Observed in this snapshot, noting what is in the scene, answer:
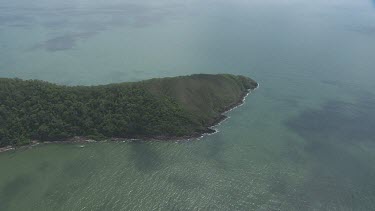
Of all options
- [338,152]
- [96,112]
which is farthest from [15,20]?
[338,152]

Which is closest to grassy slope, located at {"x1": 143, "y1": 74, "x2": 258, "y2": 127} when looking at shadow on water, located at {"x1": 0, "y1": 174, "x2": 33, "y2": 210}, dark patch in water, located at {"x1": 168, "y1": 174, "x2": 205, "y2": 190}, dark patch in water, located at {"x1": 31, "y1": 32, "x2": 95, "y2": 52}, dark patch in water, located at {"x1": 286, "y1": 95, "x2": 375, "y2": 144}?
dark patch in water, located at {"x1": 286, "y1": 95, "x2": 375, "y2": 144}

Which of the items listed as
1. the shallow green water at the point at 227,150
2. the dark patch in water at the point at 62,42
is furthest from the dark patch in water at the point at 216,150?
the dark patch in water at the point at 62,42

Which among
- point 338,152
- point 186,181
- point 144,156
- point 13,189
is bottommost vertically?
point 13,189

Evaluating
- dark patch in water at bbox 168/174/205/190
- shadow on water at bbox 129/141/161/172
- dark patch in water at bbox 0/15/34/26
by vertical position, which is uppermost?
dark patch in water at bbox 0/15/34/26

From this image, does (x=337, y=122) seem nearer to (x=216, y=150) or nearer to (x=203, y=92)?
(x=216, y=150)

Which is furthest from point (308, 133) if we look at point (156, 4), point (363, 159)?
point (156, 4)

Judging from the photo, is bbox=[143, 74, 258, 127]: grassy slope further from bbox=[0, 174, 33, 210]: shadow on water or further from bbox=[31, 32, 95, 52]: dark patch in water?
bbox=[31, 32, 95, 52]: dark patch in water

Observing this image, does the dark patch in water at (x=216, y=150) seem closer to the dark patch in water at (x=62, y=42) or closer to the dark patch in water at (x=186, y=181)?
the dark patch in water at (x=186, y=181)
